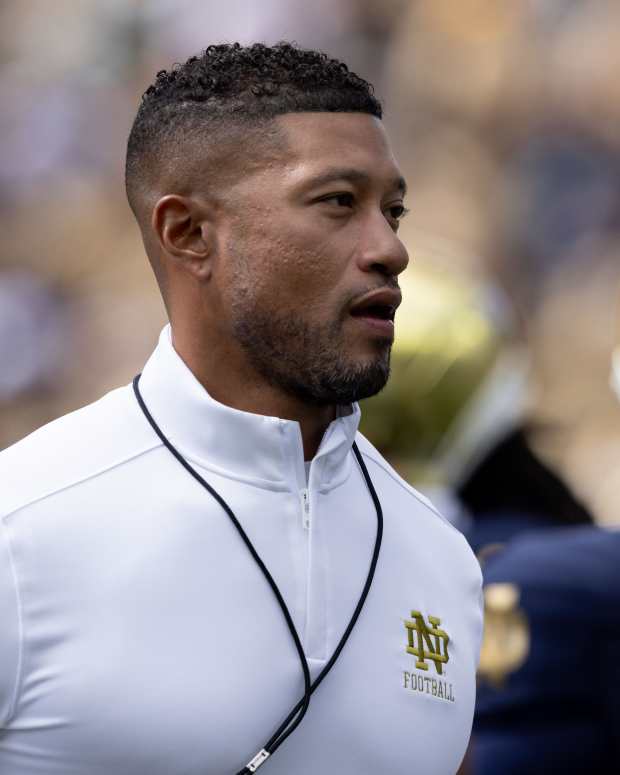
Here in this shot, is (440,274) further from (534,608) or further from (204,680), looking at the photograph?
(204,680)

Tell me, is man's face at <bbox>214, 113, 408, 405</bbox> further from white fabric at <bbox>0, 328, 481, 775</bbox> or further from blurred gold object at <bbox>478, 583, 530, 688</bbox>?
blurred gold object at <bbox>478, 583, 530, 688</bbox>

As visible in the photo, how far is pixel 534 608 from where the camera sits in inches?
142

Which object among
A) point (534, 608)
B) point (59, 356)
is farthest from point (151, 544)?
point (59, 356)

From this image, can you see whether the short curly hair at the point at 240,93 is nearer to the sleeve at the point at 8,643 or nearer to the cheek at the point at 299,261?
the cheek at the point at 299,261

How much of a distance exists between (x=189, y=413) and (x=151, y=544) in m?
0.21

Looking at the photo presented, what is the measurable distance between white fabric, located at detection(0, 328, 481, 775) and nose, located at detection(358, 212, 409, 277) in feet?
0.74

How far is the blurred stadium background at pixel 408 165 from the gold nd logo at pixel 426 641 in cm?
759

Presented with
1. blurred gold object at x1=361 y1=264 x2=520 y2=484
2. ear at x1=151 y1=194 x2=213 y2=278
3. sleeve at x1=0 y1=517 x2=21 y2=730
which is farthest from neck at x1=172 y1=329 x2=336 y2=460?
blurred gold object at x1=361 y1=264 x2=520 y2=484

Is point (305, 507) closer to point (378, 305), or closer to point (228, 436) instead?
point (228, 436)

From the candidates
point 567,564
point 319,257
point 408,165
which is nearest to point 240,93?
point 319,257

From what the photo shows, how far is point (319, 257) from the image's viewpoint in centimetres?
211

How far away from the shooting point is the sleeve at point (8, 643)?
192 centimetres

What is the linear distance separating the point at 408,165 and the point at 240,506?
345 inches

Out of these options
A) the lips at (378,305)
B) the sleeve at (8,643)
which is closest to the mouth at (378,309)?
the lips at (378,305)
